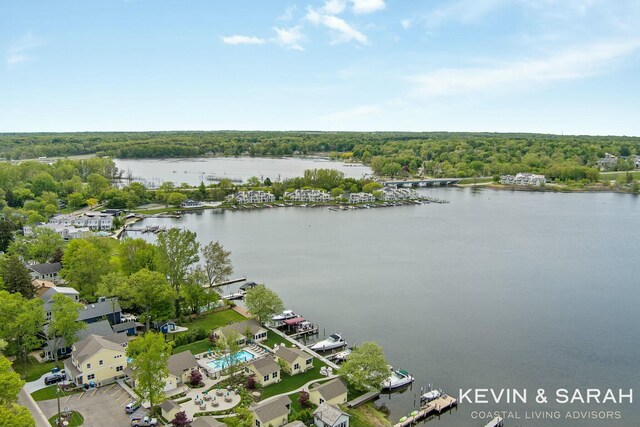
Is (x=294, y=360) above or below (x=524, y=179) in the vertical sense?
below

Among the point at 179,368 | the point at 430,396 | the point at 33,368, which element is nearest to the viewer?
the point at 179,368

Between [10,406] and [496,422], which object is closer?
[10,406]

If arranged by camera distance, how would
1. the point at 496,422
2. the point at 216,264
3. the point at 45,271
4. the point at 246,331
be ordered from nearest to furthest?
the point at 496,422, the point at 246,331, the point at 216,264, the point at 45,271

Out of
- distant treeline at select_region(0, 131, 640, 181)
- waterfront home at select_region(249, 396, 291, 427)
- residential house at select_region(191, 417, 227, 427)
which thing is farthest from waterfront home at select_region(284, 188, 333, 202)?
residential house at select_region(191, 417, 227, 427)

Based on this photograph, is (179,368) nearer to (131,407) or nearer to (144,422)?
(131,407)

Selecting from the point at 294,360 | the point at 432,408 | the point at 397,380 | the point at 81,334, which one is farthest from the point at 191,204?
the point at 432,408

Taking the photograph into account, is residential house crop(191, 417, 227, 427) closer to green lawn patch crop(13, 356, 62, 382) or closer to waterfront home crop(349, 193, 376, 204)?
green lawn patch crop(13, 356, 62, 382)
